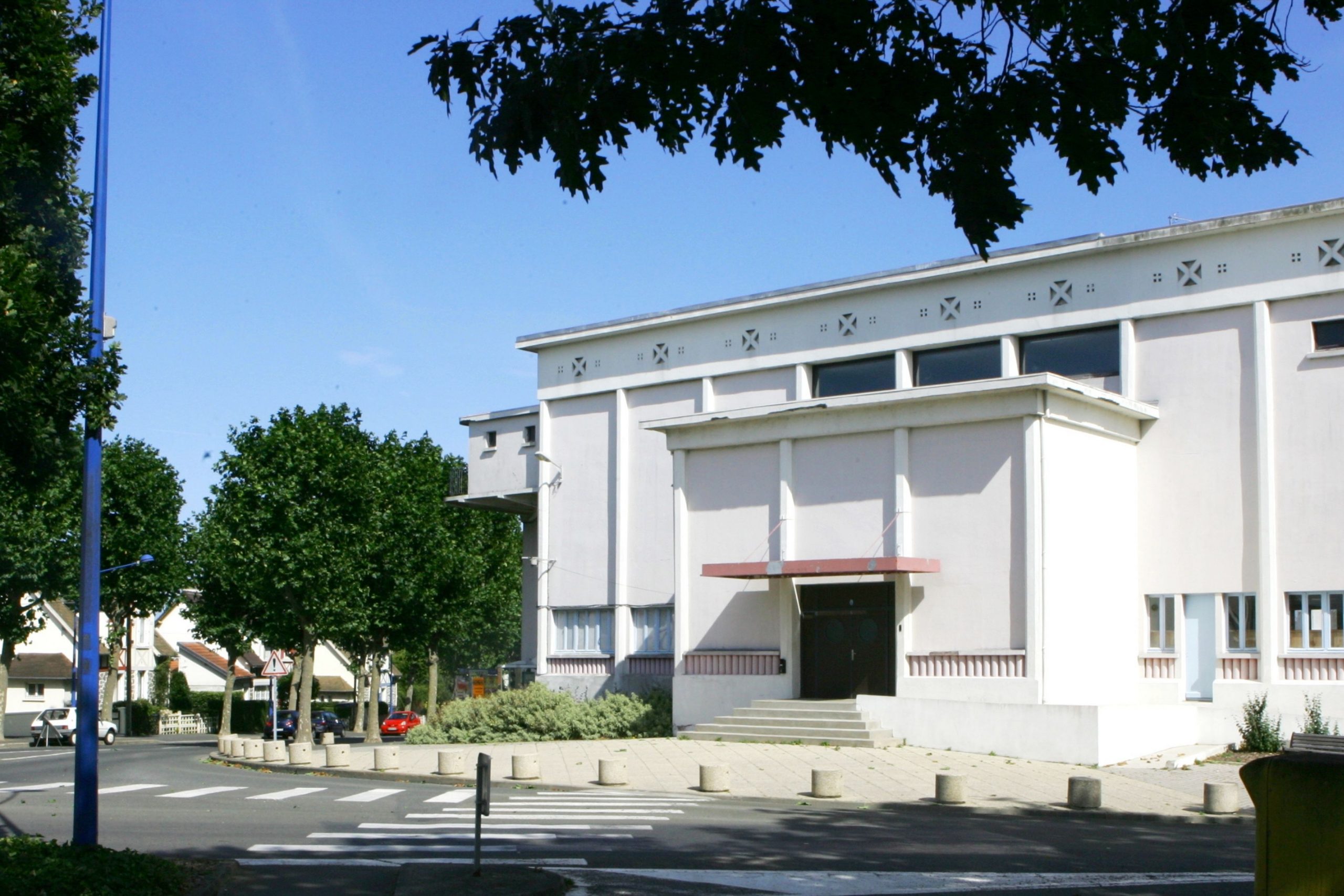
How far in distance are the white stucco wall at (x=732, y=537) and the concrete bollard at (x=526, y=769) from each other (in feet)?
27.9

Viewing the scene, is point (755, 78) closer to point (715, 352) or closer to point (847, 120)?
point (847, 120)

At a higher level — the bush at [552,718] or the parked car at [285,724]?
the bush at [552,718]

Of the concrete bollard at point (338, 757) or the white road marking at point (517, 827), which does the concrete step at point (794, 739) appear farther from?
the white road marking at point (517, 827)

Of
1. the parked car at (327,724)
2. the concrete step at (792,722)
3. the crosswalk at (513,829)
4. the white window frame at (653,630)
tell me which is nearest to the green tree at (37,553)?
the parked car at (327,724)

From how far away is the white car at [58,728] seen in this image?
5184 centimetres

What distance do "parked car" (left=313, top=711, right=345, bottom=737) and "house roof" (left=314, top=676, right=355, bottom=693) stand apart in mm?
36636

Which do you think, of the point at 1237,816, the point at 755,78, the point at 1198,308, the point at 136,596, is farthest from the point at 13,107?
the point at 136,596

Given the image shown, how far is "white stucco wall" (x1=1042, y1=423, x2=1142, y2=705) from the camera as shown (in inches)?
1027

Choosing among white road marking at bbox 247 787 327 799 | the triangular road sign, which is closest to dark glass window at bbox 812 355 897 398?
white road marking at bbox 247 787 327 799

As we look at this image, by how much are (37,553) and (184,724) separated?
73.3 ft

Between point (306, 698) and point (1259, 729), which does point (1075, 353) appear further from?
point (306, 698)

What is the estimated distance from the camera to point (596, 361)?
38.0 metres

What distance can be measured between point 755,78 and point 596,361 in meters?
30.9

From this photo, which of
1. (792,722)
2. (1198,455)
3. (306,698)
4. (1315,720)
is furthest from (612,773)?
(306,698)
